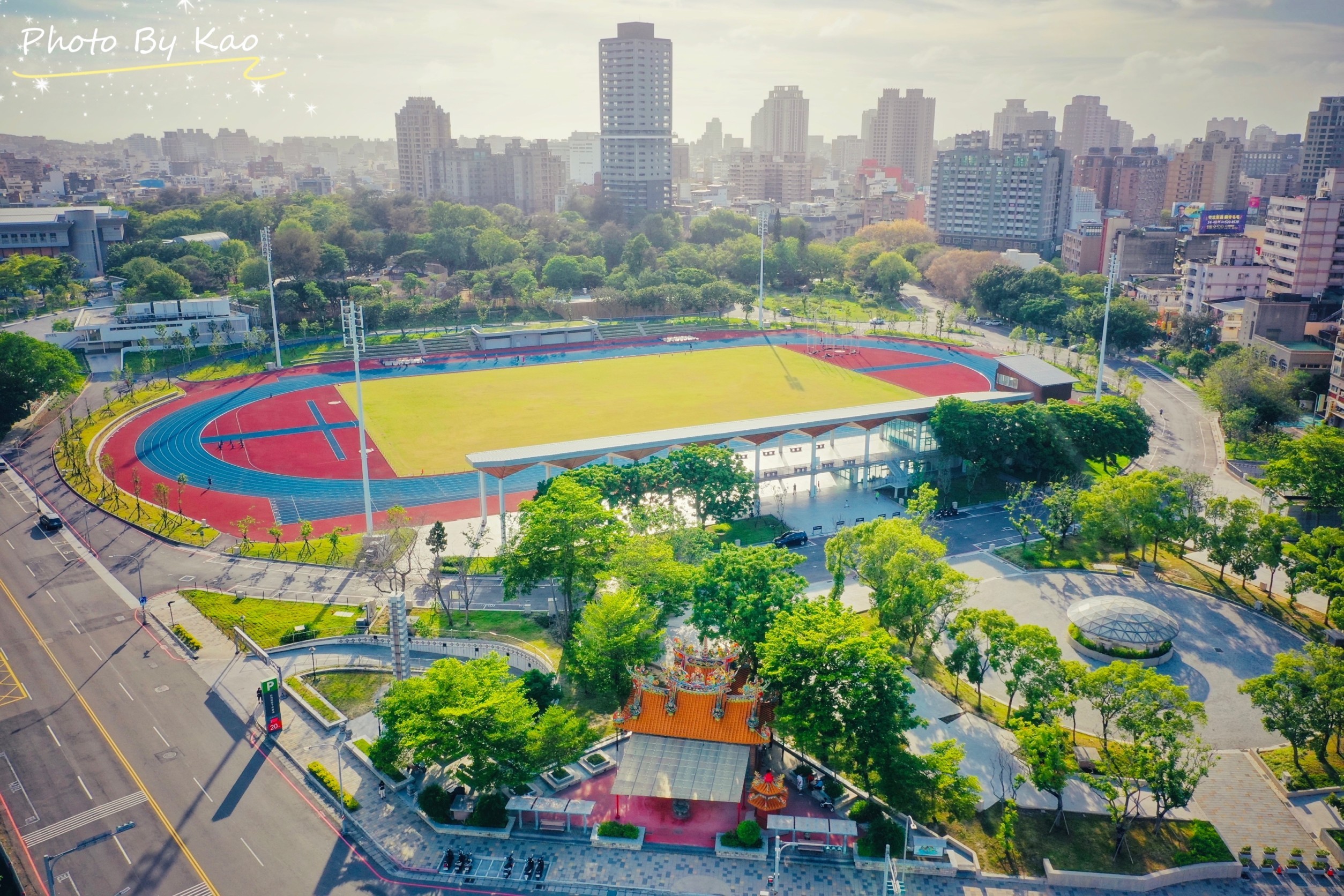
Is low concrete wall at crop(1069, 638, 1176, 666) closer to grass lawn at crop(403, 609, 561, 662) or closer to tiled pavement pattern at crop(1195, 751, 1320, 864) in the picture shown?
tiled pavement pattern at crop(1195, 751, 1320, 864)

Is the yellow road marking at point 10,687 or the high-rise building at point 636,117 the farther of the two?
the high-rise building at point 636,117

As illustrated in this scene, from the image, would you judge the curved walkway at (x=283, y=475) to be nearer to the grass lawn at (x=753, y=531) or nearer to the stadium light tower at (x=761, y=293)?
the grass lawn at (x=753, y=531)

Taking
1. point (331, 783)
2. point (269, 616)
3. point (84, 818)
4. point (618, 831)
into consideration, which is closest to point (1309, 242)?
point (618, 831)

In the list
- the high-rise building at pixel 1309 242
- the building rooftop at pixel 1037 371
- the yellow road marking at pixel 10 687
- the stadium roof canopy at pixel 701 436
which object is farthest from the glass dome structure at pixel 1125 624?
the high-rise building at pixel 1309 242

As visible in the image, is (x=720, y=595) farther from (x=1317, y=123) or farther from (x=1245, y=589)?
(x=1317, y=123)

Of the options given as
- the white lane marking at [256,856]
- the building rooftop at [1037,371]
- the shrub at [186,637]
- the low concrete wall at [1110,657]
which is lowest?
the white lane marking at [256,856]

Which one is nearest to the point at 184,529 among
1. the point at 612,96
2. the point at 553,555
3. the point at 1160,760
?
the point at 553,555
